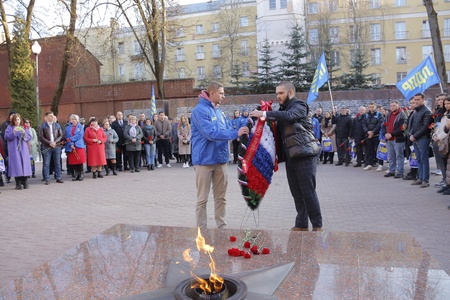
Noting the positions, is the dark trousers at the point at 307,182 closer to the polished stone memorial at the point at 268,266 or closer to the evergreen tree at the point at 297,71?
the polished stone memorial at the point at 268,266

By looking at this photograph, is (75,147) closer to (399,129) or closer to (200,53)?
(399,129)

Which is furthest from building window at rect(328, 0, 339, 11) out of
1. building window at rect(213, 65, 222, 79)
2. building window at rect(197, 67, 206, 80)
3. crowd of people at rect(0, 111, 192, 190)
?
crowd of people at rect(0, 111, 192, 190)

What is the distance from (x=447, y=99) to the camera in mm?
8352

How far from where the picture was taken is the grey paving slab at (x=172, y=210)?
5.79m

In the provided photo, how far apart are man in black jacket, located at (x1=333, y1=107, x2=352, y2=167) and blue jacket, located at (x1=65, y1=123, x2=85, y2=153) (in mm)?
8315

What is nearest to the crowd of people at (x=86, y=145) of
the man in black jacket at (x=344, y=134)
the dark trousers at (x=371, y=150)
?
the man in black jacket at (x=344, y=134)

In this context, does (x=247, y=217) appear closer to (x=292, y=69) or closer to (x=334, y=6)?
(x=292, y=69)

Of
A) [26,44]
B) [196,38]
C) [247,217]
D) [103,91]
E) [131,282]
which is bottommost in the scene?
[247,217]

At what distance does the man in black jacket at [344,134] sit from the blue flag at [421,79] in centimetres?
290

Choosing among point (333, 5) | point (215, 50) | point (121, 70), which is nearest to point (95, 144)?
point (333, 5)

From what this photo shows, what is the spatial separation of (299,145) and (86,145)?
9.85 m

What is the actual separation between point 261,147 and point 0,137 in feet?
31.1


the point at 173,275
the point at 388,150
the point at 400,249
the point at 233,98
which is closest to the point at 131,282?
the point at 173,275

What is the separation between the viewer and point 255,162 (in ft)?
16.8
